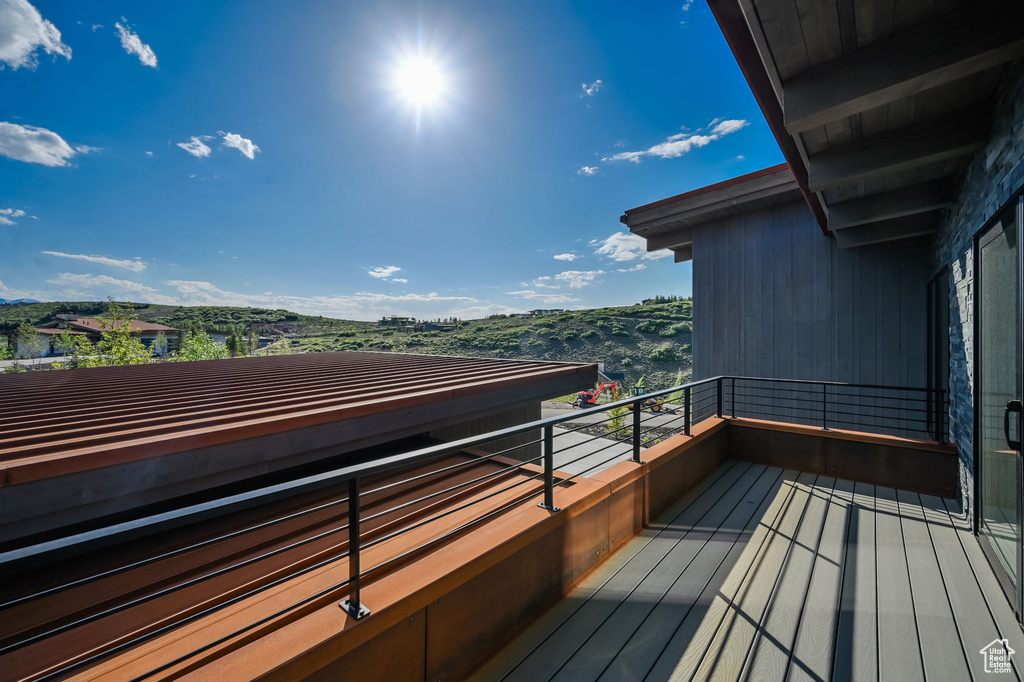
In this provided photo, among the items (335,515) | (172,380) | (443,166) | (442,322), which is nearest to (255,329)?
(442,322)

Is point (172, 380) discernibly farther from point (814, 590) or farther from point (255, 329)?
point (255, 329)

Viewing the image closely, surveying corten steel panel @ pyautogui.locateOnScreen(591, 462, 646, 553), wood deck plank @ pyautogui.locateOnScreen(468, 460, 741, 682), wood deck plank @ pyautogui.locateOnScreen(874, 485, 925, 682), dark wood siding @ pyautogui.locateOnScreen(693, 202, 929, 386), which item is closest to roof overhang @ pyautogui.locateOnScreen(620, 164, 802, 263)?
dark wood siding @ pyautogui.locateOnScreen(693, 202, 929, 386)

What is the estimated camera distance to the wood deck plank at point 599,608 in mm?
1690

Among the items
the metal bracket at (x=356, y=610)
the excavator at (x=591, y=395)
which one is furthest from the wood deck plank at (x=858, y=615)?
the excavator at (x=591, y=395)

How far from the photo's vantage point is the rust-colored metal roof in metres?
1.82

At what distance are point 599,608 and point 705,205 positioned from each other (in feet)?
17.0

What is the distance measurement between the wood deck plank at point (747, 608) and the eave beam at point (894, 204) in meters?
2.81

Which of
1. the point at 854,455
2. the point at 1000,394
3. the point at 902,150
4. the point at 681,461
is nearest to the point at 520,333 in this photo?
the point at 854,455

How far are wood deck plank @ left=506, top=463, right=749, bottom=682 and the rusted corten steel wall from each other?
166cm

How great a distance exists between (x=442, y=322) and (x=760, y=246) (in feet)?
106

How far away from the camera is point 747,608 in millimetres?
2014

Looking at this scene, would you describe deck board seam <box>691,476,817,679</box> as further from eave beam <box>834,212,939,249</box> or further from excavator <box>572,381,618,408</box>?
excavator <box>572,381,618,408</box>

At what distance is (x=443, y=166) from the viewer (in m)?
15.4

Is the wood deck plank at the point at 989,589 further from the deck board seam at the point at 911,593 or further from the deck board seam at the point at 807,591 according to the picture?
the deck board seam at the point at 807,591
